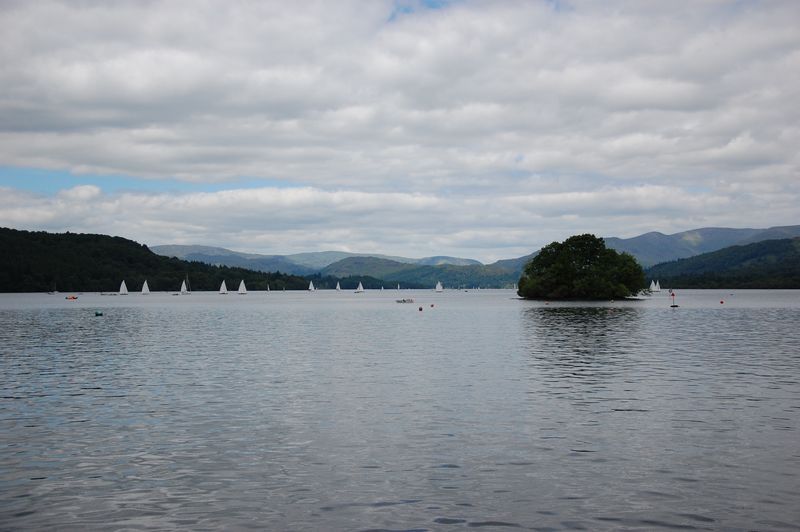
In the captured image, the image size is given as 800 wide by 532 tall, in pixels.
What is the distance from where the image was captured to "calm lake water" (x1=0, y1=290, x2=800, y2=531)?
2114 centimetres

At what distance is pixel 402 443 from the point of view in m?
30.4

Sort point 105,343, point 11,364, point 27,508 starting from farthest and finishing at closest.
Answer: point 105,343
point 11,364
point 27,508

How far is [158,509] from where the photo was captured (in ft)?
70.9

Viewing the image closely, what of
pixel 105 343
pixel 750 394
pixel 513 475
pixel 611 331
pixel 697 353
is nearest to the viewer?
pixel 513 475

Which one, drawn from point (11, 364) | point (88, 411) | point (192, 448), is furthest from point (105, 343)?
point (192, 448)

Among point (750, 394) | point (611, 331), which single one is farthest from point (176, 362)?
point (611, 331)

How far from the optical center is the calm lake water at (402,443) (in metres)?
A: 21.1

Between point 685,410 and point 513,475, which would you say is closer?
point 513,475

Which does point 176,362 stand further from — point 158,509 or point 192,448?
point 158,509

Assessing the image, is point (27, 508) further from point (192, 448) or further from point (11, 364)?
point (11, 364)

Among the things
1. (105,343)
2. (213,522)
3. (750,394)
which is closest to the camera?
(213,522)

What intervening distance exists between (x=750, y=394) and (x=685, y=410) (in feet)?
26.2

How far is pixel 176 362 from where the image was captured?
6412 cm

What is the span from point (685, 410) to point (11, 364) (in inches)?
2234
